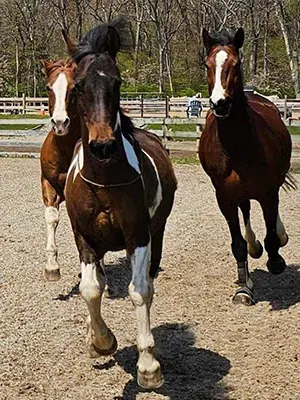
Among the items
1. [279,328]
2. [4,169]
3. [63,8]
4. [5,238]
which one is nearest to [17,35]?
[63,8]

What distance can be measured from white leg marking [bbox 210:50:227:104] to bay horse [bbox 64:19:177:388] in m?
1.39

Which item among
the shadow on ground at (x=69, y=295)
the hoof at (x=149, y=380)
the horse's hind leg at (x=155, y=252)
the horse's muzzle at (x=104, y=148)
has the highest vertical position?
the horse's muzzle at (x=104, y=148)

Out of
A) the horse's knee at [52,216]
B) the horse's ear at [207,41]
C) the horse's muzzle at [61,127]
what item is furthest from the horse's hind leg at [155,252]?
the horse's knee at [52,216]

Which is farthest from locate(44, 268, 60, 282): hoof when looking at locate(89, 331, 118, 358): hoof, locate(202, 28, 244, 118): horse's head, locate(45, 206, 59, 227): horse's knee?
locate(89, 331, 118, 358): hoof

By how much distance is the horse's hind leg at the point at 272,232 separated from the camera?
6.21 metres

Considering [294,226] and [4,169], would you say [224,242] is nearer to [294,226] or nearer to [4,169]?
[294,226]

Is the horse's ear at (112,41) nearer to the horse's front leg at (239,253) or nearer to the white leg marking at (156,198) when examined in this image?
the white leg marking at (156,198)

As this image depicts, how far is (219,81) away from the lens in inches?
220

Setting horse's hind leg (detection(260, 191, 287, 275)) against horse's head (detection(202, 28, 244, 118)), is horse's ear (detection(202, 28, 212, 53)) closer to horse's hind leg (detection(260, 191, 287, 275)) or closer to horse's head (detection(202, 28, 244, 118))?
horse's head (detection(202, 28, 244, 118))

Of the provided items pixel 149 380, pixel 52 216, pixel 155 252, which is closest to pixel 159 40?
pixel 52 216

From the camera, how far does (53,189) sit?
6.72 m

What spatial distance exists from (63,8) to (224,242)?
136 feet

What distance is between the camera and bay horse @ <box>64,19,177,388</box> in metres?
3.73

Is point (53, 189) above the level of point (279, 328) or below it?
above
